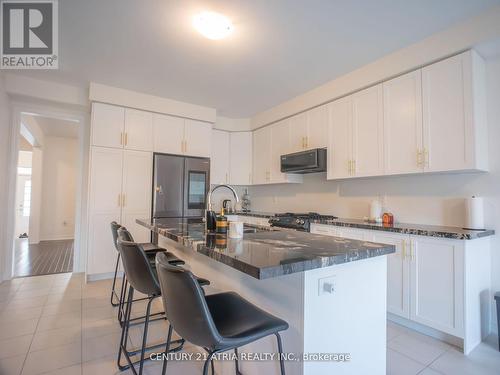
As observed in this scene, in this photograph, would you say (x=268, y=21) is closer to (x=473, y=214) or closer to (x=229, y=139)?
(x=473, y=214)

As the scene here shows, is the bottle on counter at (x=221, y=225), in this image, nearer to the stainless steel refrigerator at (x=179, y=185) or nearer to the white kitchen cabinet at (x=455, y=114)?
the white kitchen cabinet at (x=455, y=114)

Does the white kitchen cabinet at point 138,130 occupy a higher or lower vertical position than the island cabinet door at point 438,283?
higher

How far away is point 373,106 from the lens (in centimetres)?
294

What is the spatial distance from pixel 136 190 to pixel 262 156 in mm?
2196

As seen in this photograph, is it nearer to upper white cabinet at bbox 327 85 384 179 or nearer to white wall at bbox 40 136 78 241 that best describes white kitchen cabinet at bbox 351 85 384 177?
upper white cabinet at bbox 327 85 384 179

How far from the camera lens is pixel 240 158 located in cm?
500

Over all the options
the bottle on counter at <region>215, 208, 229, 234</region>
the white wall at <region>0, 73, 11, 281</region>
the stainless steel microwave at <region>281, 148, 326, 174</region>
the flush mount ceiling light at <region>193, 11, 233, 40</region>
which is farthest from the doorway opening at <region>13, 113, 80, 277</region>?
the bottle on counter at <region>215, 208, 229, 234</region>

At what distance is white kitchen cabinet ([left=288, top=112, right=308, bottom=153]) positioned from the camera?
12.7ft

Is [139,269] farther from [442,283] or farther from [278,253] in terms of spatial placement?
[442,283]

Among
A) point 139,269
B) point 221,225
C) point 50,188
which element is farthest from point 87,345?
point 50,188

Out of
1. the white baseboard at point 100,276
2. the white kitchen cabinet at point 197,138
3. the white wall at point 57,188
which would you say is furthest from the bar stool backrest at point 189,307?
the white wall at point 57,188

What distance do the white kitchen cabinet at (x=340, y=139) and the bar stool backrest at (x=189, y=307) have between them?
273 cm

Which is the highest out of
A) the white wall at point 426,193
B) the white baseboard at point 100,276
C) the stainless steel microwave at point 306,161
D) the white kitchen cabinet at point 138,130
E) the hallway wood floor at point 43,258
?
the white kitchen cabinet at point 138,130

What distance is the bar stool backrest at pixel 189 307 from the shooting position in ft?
2.99
